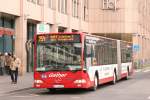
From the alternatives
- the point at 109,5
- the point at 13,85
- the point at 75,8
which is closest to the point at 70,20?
the point at 75,8

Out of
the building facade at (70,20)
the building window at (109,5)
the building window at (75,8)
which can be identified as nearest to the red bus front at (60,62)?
the building facade at (70,20)

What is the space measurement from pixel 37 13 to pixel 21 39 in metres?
4.72

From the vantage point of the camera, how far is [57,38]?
23609 millimetres

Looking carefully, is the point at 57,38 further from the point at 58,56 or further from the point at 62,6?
the point at 62,6

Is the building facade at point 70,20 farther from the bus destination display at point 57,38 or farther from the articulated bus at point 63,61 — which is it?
the articulated bus at point 63,61

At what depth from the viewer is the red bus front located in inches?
908

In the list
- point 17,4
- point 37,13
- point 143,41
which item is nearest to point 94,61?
point 17,4

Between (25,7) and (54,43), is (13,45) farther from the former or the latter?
(54,43)

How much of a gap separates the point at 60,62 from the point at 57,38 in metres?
1.15

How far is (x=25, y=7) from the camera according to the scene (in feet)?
136

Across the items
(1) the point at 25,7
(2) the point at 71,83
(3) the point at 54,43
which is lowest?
(2) the point at 71,83

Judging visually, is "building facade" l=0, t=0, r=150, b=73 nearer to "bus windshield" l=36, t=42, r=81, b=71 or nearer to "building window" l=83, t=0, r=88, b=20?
"building window" l=83, t=0, r=88, b=20

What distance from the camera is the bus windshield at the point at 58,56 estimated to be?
23.1 m

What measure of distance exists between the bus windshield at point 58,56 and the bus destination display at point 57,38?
0.57ft
